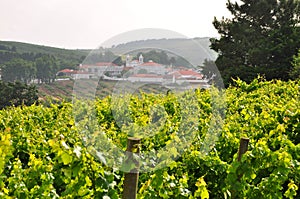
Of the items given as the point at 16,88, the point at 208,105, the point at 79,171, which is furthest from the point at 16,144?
the point at 16,88

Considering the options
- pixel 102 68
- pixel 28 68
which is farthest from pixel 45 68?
pixel 102 68

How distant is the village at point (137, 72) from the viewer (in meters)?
3.35

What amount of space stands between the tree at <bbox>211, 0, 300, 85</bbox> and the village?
18.1 metres

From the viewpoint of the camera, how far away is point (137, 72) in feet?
11.8

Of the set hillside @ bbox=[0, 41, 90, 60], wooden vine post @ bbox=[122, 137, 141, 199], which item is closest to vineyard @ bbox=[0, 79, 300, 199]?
wooden vine post @ bbox=[122, 137, 141, 199]

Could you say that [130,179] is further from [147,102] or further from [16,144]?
[147,102]

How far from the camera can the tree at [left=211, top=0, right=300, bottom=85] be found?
71.2 ft

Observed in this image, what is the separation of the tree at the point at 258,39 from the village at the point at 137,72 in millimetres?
18066

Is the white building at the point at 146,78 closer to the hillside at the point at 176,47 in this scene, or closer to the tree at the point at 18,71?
the hillside at the point at 176,47

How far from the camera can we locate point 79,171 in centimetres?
215

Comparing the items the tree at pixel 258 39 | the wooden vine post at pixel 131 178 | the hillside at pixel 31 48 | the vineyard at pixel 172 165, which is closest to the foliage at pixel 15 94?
the tree at pixel 258 39

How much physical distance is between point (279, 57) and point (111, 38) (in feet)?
67.6

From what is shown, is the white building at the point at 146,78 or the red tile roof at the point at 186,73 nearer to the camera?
the white building at the point at 146,78

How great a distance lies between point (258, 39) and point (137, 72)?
21645 mm
